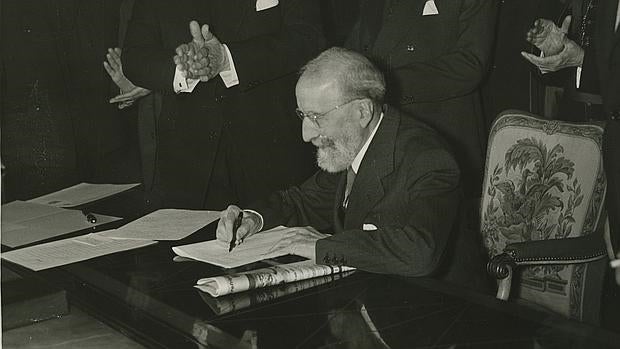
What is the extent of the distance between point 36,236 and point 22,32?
1.03 metres

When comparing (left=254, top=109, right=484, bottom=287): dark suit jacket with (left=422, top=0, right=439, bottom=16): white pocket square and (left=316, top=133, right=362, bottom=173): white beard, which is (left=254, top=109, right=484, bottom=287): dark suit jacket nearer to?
(left=316, top=133, right=362, bottom=173): white beard

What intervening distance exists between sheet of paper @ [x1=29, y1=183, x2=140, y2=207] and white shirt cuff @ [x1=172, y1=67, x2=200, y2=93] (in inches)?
22.0

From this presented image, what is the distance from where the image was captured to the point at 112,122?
3896 millimetres

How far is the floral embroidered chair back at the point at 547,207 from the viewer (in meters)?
2.65

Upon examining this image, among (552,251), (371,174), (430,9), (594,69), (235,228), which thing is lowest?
(552,251)

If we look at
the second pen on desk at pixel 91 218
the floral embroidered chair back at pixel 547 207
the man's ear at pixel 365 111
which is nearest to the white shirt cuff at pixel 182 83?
the second pen on desk at pixel 91 218

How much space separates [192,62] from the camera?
3742 mm

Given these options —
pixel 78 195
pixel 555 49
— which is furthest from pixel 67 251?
pixel 555 49

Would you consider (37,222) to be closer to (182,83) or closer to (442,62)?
(182,83)

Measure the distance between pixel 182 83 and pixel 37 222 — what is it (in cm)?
117

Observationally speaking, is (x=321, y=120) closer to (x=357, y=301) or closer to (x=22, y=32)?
(x=357, y=301)

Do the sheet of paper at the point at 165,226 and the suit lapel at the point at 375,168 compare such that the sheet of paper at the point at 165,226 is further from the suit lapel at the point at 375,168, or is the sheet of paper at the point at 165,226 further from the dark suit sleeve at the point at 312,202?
the suit lapel at the point at 375,168

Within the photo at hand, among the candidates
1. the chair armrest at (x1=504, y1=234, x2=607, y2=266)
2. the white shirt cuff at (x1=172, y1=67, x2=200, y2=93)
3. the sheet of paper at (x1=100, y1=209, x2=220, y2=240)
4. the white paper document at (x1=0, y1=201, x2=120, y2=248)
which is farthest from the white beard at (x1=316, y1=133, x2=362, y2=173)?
the white shirt cuff at (x1=172, y1=67, x2=200, y2=93)

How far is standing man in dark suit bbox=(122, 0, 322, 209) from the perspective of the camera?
3.79 metres
